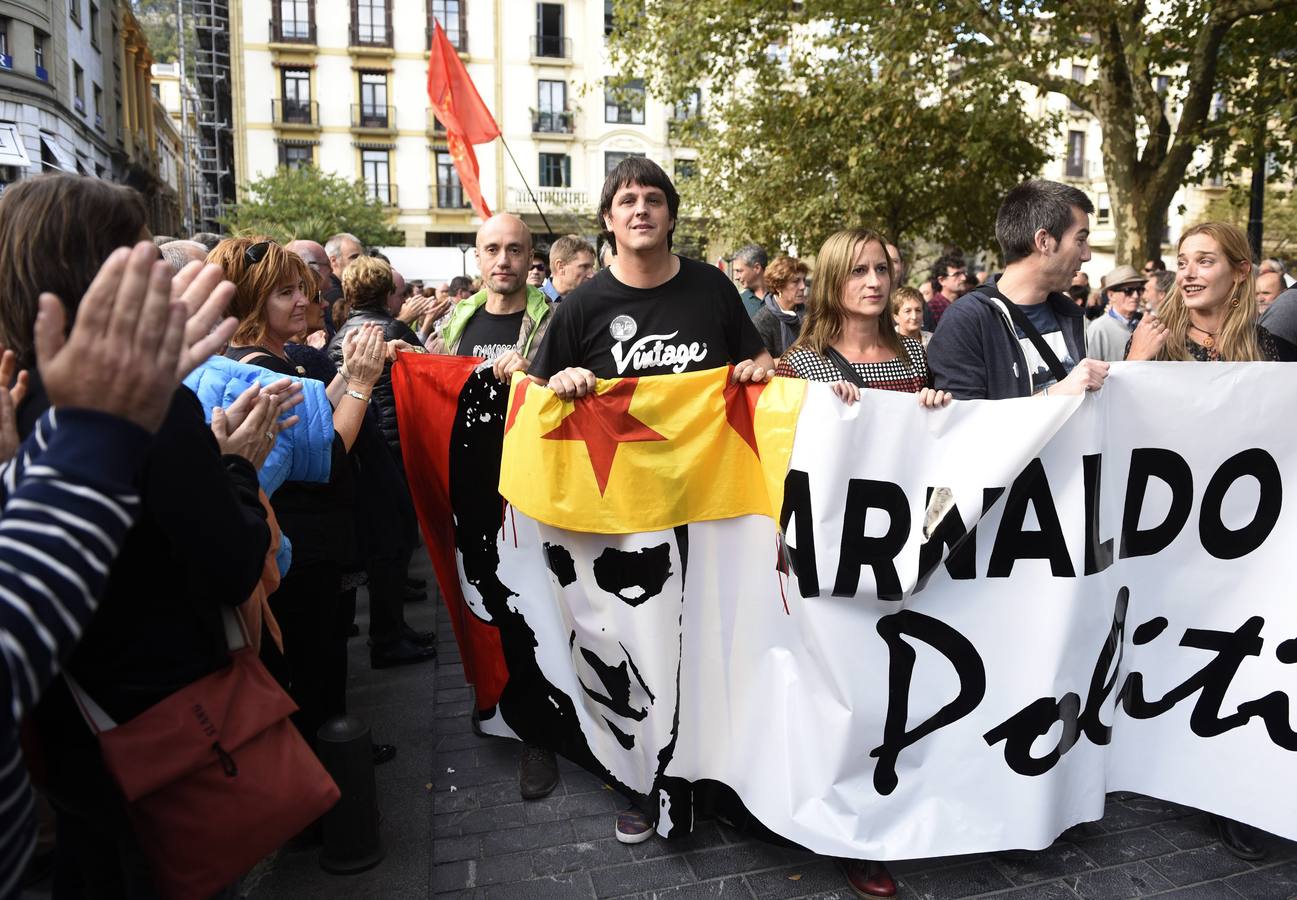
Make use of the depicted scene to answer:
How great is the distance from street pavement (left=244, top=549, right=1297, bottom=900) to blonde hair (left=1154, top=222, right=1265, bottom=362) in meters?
1.55

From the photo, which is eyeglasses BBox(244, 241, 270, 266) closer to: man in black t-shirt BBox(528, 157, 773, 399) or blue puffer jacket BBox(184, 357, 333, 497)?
blue puffer jacket BBox(184, 357, 333, 497)

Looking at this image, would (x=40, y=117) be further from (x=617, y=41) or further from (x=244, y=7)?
(x=617, y=41)

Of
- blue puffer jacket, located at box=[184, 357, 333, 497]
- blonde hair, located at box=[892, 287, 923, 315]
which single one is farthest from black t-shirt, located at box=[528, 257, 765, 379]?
blonde hair, located at box=[892, 287, 923, 315]

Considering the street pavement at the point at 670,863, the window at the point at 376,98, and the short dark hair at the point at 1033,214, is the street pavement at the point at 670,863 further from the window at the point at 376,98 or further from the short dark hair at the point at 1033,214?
the window at the point at 376,98

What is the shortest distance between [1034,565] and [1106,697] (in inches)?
20.4

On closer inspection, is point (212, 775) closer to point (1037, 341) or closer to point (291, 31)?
point (1037, 341)

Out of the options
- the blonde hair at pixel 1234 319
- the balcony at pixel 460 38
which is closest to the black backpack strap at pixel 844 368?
the blonde hair at pixel 1234 319

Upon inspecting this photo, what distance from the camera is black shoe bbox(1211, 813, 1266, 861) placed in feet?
9.86

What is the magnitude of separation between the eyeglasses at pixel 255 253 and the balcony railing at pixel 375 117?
1757 inches

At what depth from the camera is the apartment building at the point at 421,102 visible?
142ft

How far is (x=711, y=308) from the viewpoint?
11.0 ft

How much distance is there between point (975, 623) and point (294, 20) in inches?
1889

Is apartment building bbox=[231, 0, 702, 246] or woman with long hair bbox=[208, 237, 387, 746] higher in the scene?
apartment building bbox=[231, 0, 702, 246]

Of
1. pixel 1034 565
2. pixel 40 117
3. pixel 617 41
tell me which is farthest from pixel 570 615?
pixel 40 117
